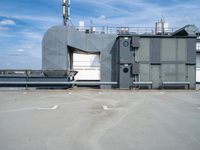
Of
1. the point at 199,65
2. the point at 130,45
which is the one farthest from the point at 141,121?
the point at 199,65

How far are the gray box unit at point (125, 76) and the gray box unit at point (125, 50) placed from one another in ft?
1.74

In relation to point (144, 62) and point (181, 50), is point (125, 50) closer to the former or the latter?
point (144, 62)

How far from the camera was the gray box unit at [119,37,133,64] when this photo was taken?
19.9m

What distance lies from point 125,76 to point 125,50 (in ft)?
7.61

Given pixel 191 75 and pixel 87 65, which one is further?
pixel 87 65

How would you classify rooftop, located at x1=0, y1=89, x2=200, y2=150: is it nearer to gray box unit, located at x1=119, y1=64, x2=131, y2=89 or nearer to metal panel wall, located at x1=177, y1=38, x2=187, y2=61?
gray box unit, located at x1=119, y1=64, x2=131, y2=89

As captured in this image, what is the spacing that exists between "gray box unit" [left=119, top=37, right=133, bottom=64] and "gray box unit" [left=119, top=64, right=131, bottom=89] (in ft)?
1.74

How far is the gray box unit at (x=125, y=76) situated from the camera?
19.7 meters

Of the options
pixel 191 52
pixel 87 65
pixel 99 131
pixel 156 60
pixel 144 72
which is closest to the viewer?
pixel 99 131

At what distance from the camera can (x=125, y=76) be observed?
775 inches

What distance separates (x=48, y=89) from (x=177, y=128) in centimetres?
1341

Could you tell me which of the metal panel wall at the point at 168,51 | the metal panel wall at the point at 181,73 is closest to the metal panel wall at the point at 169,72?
the metal panel wall at the point at 181,73

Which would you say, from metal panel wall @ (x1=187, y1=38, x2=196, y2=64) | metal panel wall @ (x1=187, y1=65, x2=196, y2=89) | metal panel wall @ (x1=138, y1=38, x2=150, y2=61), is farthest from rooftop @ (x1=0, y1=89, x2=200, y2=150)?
metal panel wall @ (x1=187, y1=38, x2=196, y2=64)

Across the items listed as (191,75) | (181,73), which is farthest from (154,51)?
(191,75)
